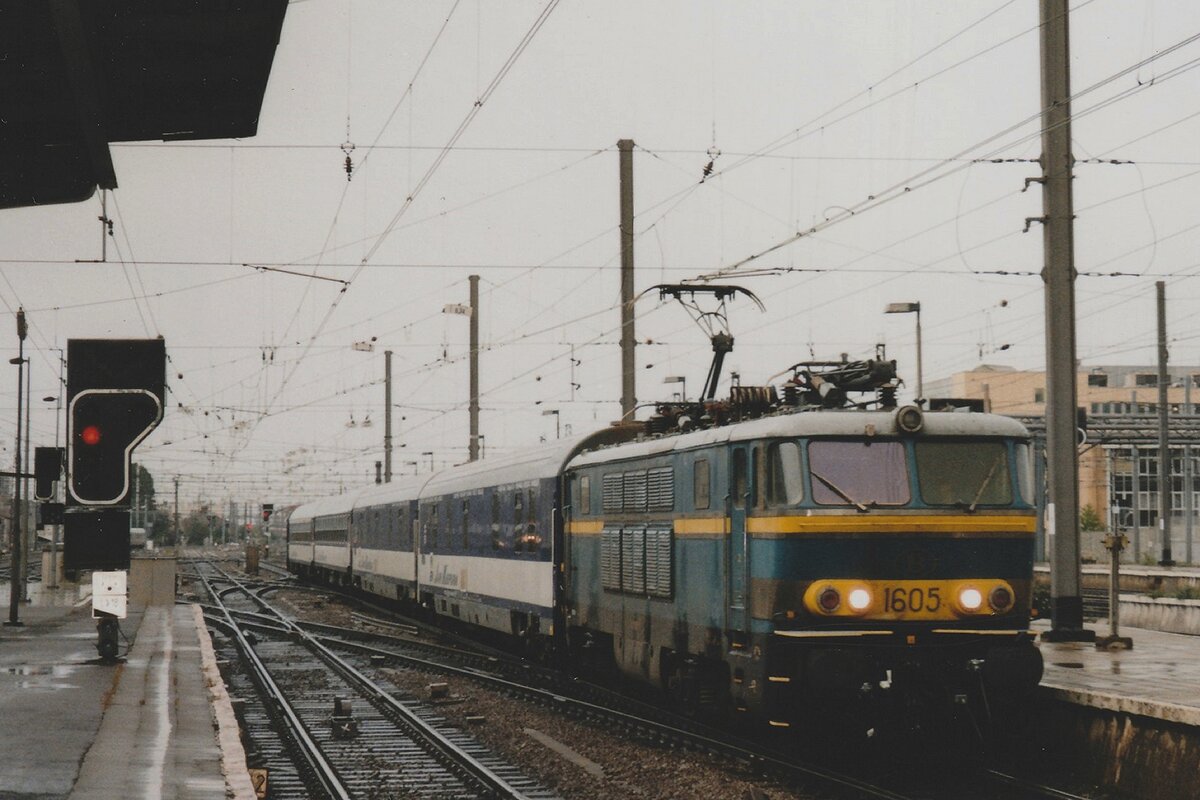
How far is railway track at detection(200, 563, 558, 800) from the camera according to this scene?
13.2 meters

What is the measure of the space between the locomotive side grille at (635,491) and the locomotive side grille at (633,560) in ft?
0.85

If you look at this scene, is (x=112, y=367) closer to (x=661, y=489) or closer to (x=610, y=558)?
(x=661, y=489)

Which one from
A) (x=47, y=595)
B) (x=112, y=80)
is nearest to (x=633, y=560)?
(x=112, y=80)

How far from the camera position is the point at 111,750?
12.7m

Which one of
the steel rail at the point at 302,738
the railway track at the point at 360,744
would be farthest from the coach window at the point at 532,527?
the steel rail at the point at 302,738

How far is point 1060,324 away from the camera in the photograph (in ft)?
61.7

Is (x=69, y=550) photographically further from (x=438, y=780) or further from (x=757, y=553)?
(x=757, y=553)

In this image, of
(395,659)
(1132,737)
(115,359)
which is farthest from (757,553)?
(395,659)

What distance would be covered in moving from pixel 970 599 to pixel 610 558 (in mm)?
5692

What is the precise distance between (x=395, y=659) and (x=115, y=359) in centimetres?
1098

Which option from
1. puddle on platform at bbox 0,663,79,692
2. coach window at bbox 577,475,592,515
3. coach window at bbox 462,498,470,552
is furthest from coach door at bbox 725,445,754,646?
coach window at bbox 462,498,470,552

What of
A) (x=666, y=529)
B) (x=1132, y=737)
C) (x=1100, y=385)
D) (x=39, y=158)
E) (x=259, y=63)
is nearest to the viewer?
(x=259, y=63)

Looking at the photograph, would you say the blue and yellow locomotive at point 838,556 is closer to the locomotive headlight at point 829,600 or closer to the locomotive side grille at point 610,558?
the locomotive headlight at point 829,600

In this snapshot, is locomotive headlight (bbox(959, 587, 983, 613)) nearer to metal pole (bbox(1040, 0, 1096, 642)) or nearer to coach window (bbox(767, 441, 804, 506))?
coach window (bbox(767, 441, 804, 506))
